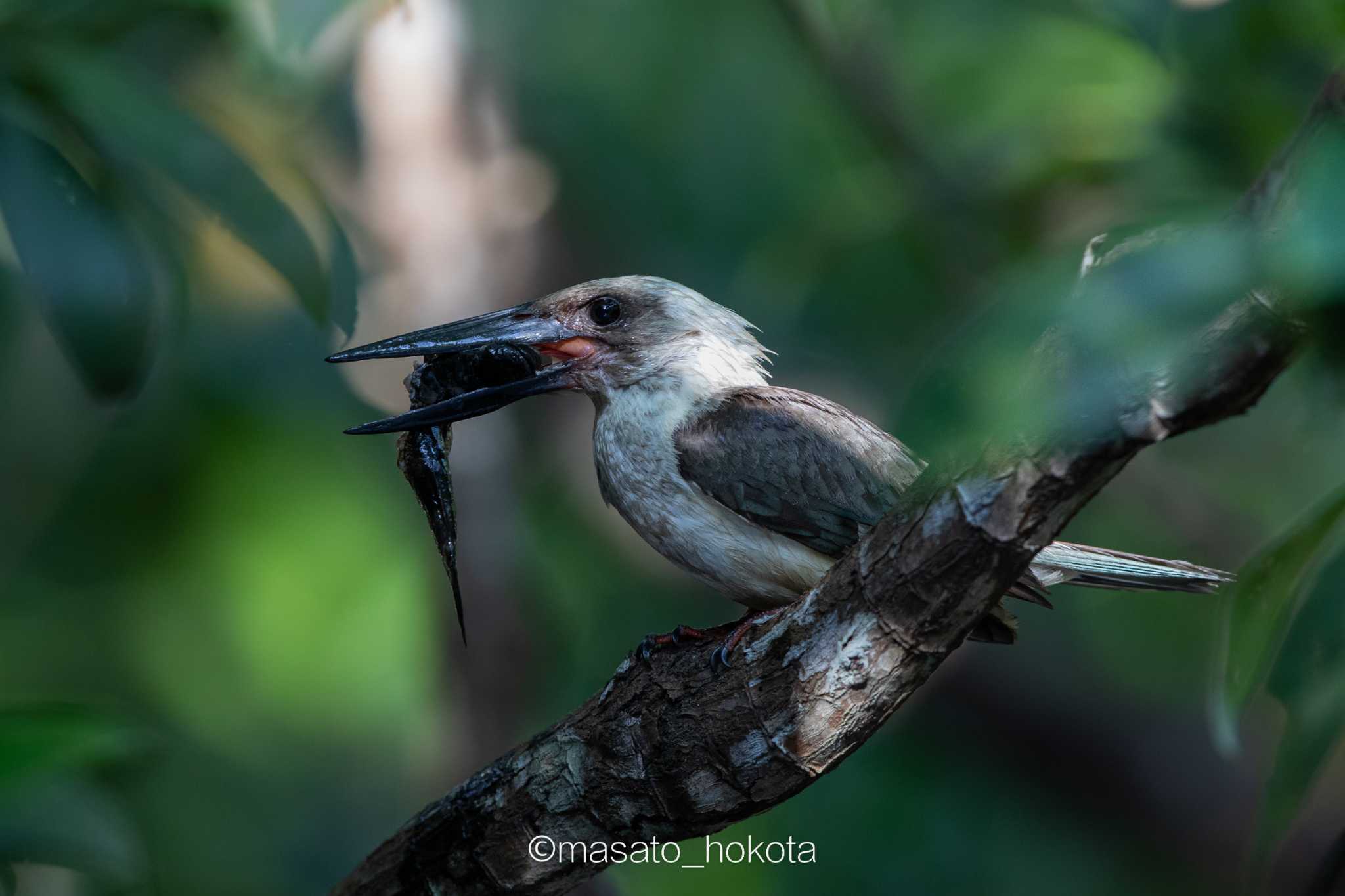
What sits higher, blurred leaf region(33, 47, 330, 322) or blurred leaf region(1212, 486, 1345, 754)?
blurred leaf region(33, 47, 330, 322)

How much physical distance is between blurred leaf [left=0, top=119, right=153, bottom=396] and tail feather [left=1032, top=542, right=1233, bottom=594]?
1.95m

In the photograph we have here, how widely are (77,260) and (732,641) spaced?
1.49m

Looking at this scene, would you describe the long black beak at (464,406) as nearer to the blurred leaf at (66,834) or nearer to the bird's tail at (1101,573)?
the blurred leaf at (66,834)

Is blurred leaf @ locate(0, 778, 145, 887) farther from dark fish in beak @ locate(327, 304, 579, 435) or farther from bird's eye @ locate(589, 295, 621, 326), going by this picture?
bird's eye @ locate(589, 295, 621, 326)

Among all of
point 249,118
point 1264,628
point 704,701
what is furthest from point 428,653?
point 1264,628

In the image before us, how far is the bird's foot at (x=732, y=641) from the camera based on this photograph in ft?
8.23

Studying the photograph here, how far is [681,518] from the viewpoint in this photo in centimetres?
292

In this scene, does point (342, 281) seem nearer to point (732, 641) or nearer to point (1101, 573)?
point (732, 641)

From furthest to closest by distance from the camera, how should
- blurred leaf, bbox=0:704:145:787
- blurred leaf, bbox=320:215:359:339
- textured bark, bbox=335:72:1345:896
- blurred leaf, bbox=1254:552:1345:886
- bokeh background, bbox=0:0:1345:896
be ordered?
bokeh background, bbox=0:0:1345:896
blurred leaf, bbox=320:215:359:339
blurred leaf, bbox=0:704:145:787
blurred leaf, bbox=1254:552:1345:886
textured bark, bbox=335:72:1345:896

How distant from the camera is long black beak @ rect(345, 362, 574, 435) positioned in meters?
2.76

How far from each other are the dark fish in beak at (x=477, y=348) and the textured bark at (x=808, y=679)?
26.2 inches

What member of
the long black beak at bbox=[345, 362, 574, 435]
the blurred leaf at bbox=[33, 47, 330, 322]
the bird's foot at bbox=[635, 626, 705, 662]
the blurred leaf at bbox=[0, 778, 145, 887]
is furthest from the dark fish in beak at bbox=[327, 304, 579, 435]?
the blurred leaf at bbox=[0, 778, 145, 887]

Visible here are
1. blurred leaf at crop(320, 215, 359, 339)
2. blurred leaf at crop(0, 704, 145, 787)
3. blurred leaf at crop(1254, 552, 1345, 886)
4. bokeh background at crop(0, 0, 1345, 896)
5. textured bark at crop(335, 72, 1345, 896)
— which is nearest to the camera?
textured bark at crop(335, 72, 1345, 896)

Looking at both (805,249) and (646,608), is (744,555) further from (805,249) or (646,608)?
(646,608)
